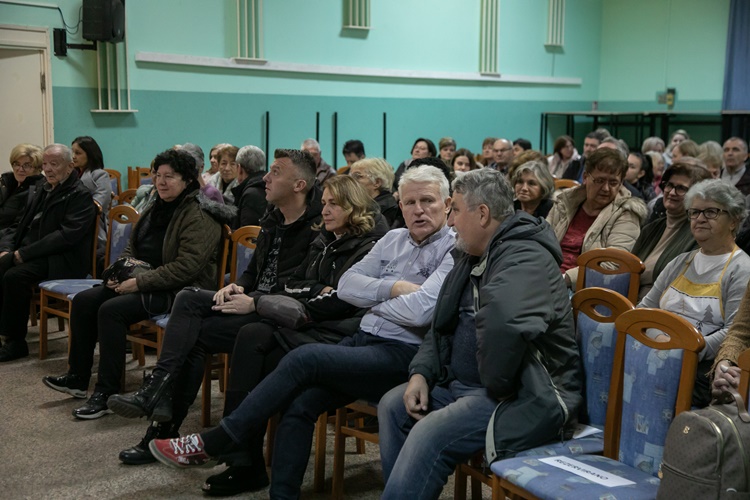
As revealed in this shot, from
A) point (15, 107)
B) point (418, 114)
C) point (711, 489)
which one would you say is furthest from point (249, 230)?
point (418, 114)

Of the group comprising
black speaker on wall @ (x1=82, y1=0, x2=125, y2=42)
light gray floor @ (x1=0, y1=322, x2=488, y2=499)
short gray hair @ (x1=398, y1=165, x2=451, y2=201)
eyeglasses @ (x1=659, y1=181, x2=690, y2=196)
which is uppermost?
black speaker on wall @ (x1=82, y1=0, x2=125, y2=42)

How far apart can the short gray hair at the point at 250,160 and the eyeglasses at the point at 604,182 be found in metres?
2.55

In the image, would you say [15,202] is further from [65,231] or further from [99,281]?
[99,281]

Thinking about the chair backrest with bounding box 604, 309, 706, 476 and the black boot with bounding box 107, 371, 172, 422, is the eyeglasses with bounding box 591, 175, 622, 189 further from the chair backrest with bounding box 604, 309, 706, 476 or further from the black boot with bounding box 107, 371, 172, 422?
the black boot with bounding box 107, 371, 172, 422

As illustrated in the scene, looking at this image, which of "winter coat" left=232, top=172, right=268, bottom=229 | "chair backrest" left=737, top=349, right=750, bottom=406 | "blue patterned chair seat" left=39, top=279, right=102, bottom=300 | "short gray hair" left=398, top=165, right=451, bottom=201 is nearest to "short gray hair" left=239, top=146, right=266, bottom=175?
"winter coat" left=232, top=172, right=268, bottom=229

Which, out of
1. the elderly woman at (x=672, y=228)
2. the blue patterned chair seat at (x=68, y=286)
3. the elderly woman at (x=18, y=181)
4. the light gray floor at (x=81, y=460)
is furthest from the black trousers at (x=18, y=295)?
the elderly woman at (x=672, y=228)

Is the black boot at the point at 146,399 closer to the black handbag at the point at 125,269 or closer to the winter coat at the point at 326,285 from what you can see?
the winter coat at the point at 326,285

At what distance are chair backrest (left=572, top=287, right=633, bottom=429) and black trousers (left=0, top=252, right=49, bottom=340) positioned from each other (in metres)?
3.34

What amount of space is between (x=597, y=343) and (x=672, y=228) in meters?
1.12

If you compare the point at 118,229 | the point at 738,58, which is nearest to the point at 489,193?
the point at 118,229

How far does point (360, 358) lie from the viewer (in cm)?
268

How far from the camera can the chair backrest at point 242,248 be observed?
3821 mm

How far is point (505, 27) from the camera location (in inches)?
468

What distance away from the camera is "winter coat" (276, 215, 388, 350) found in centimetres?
300
